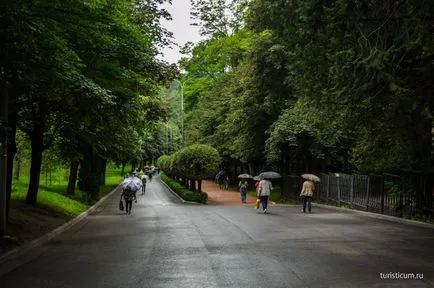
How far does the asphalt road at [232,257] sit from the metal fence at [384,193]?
3.35 meters

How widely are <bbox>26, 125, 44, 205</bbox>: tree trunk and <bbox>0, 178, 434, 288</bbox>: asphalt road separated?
5938 mm

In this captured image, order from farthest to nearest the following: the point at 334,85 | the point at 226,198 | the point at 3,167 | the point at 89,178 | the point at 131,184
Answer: the point at 226,198, the point at 89,178, the point at 131,184, the point at 3,167, the point at 334,85

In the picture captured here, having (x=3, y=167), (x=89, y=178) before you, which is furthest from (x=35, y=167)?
(x=89, y=178)

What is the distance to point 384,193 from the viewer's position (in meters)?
22.5

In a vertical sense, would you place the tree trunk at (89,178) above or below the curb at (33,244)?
above

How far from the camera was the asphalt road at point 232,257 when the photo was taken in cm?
Result: 852

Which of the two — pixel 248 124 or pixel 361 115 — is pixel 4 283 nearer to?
pixel 361 115

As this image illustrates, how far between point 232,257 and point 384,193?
13.4 metres

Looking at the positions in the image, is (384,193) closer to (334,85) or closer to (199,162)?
(334,85)

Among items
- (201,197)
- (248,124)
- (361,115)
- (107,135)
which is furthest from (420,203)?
(248,124)

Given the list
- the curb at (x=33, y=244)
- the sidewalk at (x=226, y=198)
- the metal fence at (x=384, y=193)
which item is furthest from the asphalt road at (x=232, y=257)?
the sidewalk at (x=226, y=198)

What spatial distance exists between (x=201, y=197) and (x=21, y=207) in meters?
16.4

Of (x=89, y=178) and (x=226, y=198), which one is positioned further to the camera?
(x=226, y=198)

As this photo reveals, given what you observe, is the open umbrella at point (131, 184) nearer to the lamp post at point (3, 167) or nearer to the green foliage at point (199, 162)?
the lamp post at point (3, 167)
